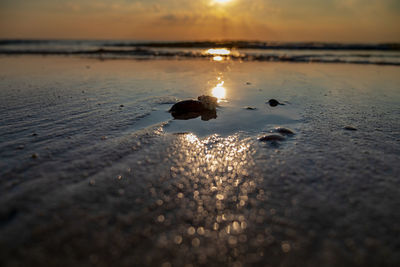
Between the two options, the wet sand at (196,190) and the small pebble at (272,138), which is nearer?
the wet sand at (196,190)

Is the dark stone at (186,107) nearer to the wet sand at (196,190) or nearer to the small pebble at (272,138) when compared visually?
the wet sand at (196,190)

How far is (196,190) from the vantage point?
2.16m

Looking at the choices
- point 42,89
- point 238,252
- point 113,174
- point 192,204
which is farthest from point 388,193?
point 42,89

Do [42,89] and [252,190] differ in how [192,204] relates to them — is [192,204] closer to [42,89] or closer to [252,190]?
[252,190]

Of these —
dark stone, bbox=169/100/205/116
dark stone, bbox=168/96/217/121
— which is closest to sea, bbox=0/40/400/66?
dark stone, bbox=168/96/217/121

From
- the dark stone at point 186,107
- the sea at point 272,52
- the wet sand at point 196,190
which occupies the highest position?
the sea at point 272,52

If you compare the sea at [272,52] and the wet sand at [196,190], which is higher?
the sea at [272,52]

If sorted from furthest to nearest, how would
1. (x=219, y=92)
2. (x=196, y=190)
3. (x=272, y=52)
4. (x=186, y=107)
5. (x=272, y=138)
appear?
(x=272, y=52) → (x=219, y=92) → (x=186, y=107) → (x=272, y=138) → (x=196, y=190)

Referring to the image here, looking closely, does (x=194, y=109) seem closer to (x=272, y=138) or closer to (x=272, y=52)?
(x=272, y=138)

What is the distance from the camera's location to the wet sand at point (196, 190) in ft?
5.06

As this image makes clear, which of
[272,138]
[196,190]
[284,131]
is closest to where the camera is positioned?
[196,190]

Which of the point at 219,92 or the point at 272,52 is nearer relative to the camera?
the point at 219,92

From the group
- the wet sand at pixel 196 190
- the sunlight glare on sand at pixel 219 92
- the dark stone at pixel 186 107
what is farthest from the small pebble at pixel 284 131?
the sunlight glare on sand at pixel 219 92

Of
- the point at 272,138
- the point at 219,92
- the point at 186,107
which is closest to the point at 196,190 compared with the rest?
the point at 272,138
